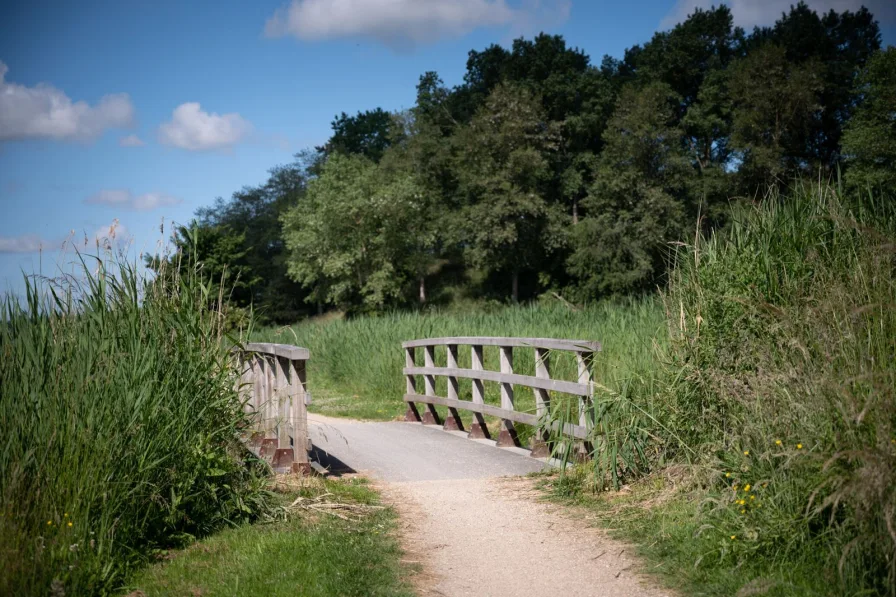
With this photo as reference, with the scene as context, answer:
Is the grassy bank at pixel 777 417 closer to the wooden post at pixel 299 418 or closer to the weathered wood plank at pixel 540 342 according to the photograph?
the weathered wood plank at pixel 540 342

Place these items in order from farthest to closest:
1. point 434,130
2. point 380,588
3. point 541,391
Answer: point 434,130 → point 541,391 → point 380,588

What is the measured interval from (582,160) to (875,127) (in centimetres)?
1734

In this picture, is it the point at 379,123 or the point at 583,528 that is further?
the point at 379,123

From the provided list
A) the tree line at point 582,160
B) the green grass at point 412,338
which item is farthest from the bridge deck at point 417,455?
the tree line at point 582,160

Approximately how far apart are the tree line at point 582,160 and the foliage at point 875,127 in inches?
3.3

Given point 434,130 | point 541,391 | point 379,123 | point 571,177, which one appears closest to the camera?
point 541,391

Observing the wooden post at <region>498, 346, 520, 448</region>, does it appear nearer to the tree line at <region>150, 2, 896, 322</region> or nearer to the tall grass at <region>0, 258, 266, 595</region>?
the tall grass at <region>0, 258, 266, 595</region>

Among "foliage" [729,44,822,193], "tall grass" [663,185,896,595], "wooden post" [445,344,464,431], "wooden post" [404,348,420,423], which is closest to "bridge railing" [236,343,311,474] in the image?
"tall grass" [663,185,896,595]

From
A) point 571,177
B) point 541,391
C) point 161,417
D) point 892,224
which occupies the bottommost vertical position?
point 541,391

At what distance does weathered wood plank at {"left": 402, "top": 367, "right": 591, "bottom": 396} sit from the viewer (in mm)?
7512

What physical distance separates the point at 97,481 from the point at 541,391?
5082 mm

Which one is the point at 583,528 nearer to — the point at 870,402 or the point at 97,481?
the point at 870,402

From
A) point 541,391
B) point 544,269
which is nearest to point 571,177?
Result: point 544,269

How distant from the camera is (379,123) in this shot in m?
73.2
